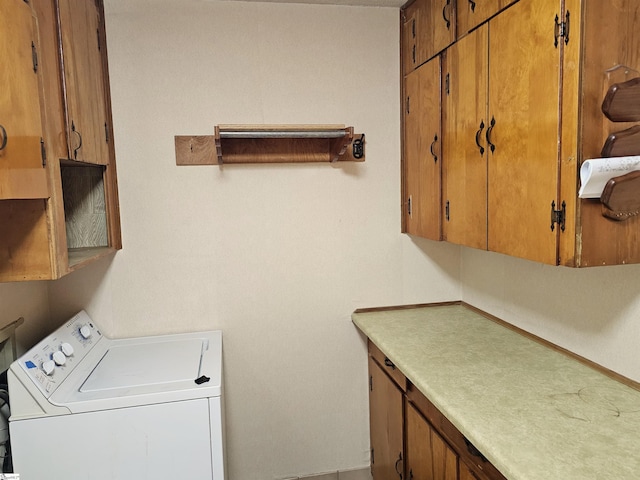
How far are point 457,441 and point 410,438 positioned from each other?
442 mm

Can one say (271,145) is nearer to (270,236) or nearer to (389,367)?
(270,236)

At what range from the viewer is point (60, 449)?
4.81 feet

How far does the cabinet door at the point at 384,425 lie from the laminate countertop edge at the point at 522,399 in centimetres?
25

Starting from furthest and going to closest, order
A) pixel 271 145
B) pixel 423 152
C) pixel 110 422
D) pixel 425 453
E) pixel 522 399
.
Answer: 1. pixel 271 145
2. pixel 423 152
3. pixel 425 453
4. pixel 110 422
5. pixel 522 399

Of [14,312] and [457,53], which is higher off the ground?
[457,53]

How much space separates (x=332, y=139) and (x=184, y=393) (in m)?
1.39

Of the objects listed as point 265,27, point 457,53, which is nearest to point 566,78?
point 457,53

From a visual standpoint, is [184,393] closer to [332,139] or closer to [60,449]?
[60,449]

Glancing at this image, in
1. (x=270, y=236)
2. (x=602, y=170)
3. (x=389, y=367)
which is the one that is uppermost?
(x=602, y=170)

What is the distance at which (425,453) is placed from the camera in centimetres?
159

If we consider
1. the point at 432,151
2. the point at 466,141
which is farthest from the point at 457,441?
the point at 432,151

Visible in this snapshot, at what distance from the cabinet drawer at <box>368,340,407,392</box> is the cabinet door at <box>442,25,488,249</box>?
0.63 meters

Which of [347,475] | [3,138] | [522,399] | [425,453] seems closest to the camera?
[3,138]

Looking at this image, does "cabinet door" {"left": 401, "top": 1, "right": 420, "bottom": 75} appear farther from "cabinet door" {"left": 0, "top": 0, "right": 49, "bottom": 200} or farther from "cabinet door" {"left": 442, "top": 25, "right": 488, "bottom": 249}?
"cabinet door" {"left": 0, "top": 0, "right": 49, "bottom": 200}
